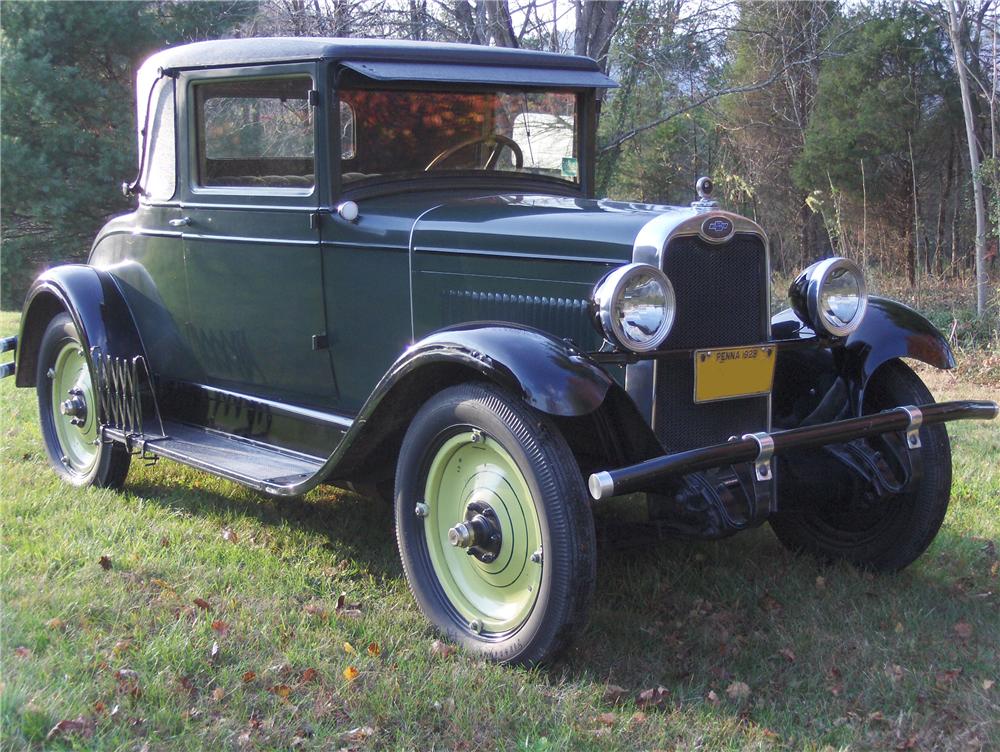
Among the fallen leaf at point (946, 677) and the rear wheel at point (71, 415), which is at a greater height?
the rear wheel at point (71, 415)

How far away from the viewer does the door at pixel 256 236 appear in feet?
13.3

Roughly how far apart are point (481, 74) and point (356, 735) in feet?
8.35

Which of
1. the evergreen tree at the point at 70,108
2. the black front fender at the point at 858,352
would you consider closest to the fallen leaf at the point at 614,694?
the black front fender at the point at 858,352

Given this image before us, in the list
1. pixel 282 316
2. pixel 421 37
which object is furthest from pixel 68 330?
pixel 421 37

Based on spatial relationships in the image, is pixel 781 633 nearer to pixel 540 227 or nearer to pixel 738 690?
pixel 738 690

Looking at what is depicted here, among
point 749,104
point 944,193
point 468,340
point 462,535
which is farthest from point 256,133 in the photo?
point 749,104

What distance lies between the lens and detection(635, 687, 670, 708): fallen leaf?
9.64 ft

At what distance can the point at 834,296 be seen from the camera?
11.8 ft

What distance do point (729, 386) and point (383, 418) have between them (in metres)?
1.16

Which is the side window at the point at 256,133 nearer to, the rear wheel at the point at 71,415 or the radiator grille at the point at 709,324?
the rear wheel at the point at 71,415

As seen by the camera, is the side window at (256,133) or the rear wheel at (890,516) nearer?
the rear wheel at (890,516)

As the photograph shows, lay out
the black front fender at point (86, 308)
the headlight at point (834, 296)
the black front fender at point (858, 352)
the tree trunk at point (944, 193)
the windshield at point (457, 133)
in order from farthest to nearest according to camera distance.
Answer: the tree trunk at point (944, 193) < the black front fender at point (86, 308) < the windshield at point (457, 133) < the black front fender at point (858, 352) < the headlight at point (834, 296)

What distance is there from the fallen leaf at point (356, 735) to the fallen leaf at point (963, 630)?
1.95m

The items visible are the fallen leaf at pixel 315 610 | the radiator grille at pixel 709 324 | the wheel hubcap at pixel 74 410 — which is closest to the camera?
the radiator grille at pixel 709 324
